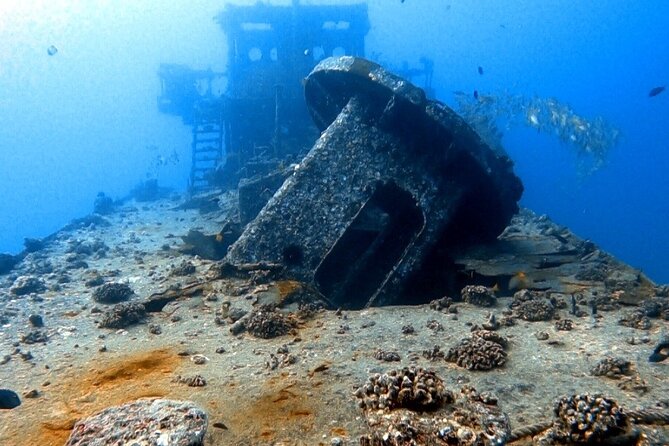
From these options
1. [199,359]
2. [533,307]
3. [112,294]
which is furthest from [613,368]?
[112,294]

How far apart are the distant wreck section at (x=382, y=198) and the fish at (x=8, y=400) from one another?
416 centimetres

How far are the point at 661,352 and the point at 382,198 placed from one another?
16.4 ft

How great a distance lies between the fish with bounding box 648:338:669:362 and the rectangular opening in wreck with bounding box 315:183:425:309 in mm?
4295

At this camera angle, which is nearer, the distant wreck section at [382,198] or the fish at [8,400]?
the fish at [8,400]

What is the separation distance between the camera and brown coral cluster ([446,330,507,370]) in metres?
4.86

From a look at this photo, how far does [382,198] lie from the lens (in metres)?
8.65

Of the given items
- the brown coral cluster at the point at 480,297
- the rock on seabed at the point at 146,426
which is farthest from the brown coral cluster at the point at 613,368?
the rock on seabed at the point at 146,426

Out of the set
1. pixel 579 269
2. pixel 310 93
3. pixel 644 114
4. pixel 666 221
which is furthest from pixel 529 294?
pixel 644 114

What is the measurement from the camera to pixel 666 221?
83.3 m

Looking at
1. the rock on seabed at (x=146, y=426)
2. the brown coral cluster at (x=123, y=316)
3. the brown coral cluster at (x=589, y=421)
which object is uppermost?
the brown coral cluster at (x=589, y=421)

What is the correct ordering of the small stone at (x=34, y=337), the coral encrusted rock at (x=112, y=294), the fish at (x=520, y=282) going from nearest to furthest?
the small stone at (x=34, y=337) → the fish at (x=520, y=282) → the coral encrusted rock at (x=112, y=294)

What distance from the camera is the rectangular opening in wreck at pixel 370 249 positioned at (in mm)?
8516

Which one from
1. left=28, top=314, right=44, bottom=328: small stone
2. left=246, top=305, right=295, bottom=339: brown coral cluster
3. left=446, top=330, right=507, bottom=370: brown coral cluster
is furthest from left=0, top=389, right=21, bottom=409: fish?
left=446, top=330, right=507, bottom=370: brown coral cluster

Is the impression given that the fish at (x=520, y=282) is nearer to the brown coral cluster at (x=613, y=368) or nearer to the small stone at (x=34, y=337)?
the brown coral cluster at (x=613, y=368)
